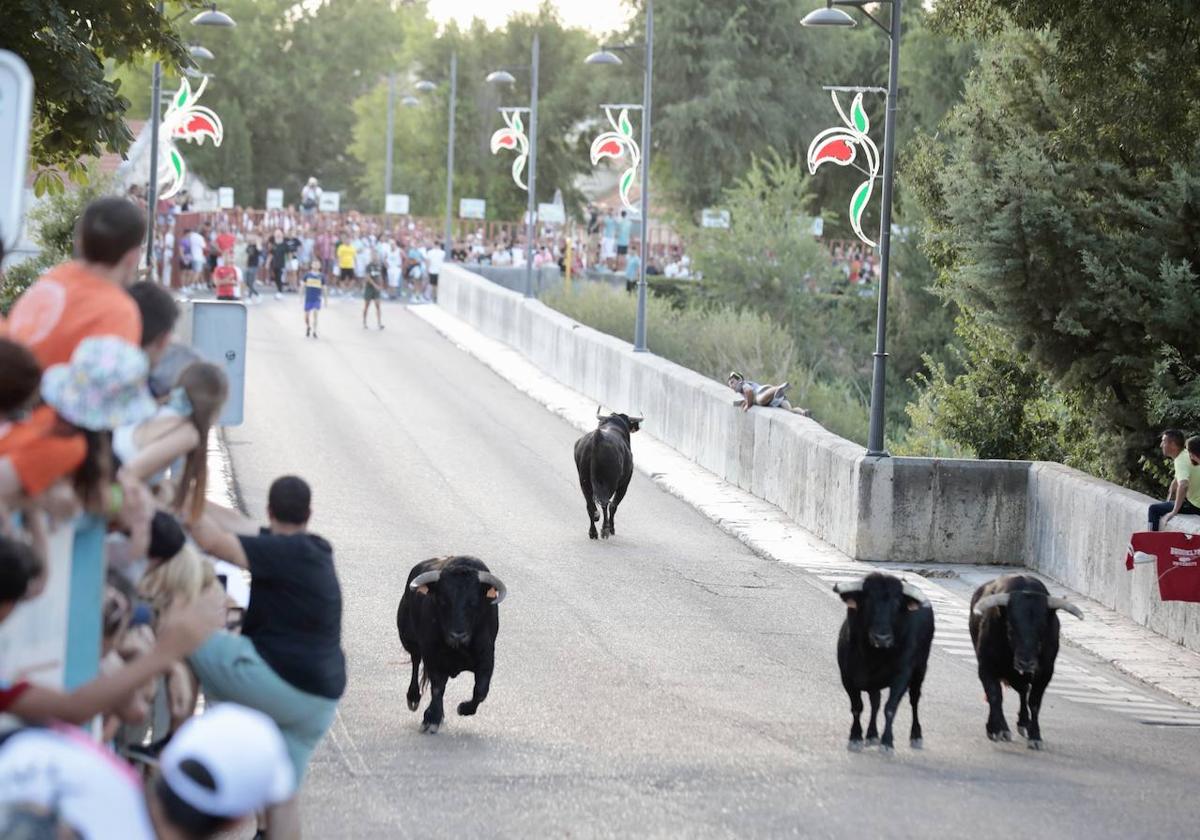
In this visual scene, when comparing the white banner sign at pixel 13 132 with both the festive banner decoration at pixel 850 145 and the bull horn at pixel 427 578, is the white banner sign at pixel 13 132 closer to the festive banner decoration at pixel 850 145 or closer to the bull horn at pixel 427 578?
the bull horn at pixel 427 578

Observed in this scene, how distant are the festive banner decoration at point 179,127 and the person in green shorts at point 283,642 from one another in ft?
93.6

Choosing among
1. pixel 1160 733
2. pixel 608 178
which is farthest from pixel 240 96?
pixel 1160 733

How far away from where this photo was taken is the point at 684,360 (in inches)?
1551

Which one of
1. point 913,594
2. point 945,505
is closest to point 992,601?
point 913,594

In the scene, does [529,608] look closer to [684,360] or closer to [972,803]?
[972,803]

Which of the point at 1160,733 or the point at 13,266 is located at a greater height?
the point at 13,266

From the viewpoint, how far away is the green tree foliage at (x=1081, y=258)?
19.5 meters

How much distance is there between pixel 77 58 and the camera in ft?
50.8

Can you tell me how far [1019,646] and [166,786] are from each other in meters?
8.38

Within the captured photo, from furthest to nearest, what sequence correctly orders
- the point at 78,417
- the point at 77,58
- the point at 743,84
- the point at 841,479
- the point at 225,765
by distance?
1. the point at 743,84
2. the point at 841,479
3. the point at 77,58
4. the point at 78,417
5. the point at 225,765

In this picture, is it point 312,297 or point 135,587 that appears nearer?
point 135,587

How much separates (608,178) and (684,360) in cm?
10458

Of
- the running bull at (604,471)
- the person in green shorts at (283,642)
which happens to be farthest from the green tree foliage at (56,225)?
the person in green shorts at (283,642)

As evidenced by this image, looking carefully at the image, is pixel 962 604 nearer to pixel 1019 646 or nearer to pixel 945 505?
pixel 945 505
